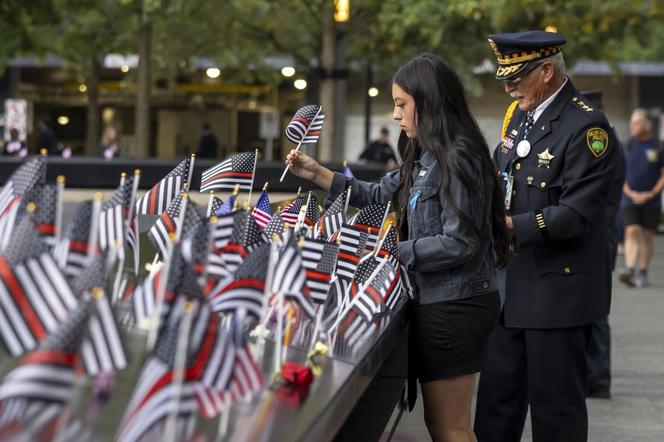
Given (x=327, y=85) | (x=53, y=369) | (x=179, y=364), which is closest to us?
(x=53, y=369)

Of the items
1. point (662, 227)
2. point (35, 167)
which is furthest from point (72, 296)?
point (662, 227)

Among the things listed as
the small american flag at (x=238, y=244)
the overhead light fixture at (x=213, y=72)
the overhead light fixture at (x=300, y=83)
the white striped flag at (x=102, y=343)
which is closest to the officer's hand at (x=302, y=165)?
the small american flag at (x=238, y=244)

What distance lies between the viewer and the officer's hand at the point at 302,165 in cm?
535

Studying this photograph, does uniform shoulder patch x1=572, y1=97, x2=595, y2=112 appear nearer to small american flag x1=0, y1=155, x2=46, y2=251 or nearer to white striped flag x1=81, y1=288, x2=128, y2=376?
small american flag x1=0, y1=155, x2=46, y2=251

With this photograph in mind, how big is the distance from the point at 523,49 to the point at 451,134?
2.57 feet

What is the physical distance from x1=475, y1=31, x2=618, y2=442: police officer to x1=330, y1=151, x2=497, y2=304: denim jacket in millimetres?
467

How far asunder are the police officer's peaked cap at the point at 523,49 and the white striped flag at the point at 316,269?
140cm

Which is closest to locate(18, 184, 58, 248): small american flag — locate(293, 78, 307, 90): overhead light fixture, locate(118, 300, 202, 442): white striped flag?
locate(118, 300, 202, 442): white striped flag

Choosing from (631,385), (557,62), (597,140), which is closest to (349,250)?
(597,140)

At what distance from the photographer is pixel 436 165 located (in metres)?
4.75

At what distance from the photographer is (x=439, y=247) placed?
15.3ft

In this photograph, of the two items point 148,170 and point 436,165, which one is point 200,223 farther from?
point 148,170

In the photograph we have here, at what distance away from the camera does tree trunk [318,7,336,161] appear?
2369cm

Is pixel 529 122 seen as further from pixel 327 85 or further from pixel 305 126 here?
pixel 327 85
